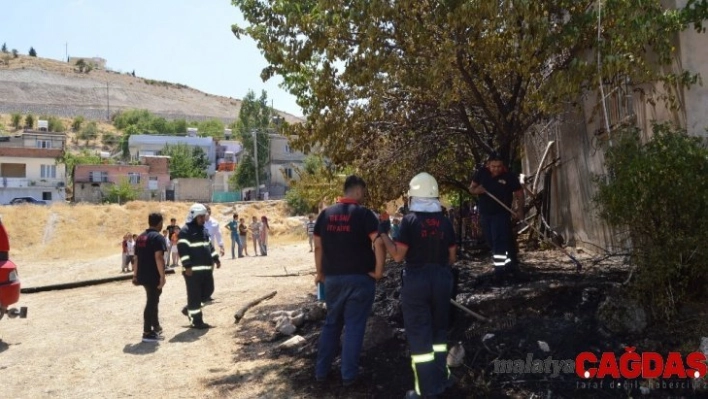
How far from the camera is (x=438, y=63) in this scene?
6.59 meters

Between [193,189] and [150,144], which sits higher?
[150,144]

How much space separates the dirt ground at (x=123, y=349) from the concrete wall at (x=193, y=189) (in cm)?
5109

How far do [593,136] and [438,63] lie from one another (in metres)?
4.20

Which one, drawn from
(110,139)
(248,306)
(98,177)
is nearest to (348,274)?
(248,306)

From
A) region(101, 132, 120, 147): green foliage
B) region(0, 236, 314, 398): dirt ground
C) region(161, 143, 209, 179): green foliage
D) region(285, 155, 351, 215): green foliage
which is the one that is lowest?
region(0, 236, 314, 398): dirt ground

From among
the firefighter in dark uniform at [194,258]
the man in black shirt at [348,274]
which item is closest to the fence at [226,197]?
the firefighter in dark uniform at [194,258]

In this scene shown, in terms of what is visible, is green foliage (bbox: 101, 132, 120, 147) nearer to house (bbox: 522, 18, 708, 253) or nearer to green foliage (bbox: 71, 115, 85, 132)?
green foliage (bbox: 71, 115, 85, 132)

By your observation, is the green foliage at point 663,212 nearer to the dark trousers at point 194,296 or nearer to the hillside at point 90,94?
the dark trousers at point 194,296

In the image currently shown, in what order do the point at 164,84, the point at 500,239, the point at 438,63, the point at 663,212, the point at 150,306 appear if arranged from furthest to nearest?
the point at 164,84 → the point at 150,306 → the point at 500,239 → the point at 438,63 → the point at 663,212

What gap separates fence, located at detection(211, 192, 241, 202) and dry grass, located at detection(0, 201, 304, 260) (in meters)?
18.0

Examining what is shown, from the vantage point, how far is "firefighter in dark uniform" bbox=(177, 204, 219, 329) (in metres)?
8.38

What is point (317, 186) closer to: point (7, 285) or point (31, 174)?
point (7, 285)

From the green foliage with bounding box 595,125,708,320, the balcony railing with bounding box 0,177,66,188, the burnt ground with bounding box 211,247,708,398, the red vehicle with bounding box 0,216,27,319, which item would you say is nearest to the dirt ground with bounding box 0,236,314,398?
the burnt ground with bounding box 211,247,708,398

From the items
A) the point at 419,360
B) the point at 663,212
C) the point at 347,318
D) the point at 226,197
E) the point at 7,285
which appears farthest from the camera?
the point at 226,197
